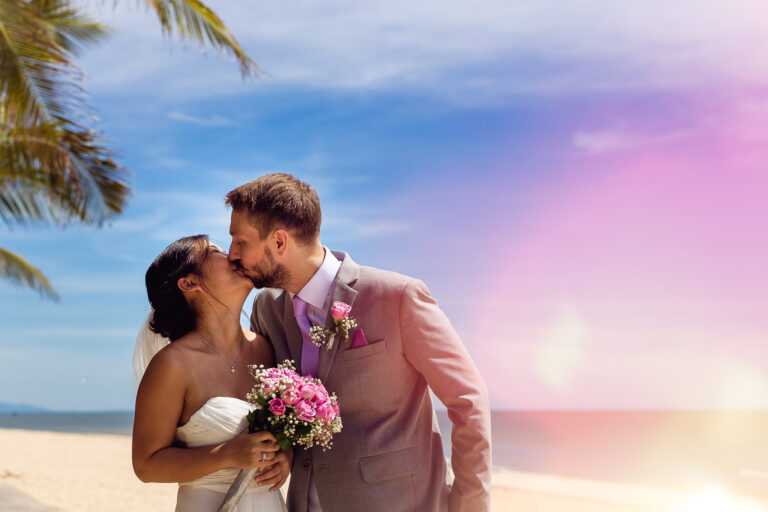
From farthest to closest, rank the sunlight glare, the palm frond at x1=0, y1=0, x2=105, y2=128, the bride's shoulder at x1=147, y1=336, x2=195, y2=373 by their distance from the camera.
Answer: the sunlight glare
the palm frond at x1=0, y1=0, x2=105, y2=128
the bride's shoulder at x1=147, y1=336, x2=195, y2=373

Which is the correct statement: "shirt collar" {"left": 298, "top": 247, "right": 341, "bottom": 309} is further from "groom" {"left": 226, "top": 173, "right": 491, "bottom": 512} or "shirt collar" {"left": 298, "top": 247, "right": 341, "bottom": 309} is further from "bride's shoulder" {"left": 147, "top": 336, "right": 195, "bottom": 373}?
"bride's shoulder" {"left": 147, "top": 336, "right": 195, "bottom": 373}

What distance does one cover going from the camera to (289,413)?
3158mm

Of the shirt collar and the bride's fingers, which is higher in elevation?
the shirt collar

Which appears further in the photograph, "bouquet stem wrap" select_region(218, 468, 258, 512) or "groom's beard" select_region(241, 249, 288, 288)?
"groom's beard" select_region(241, 249, 288, 288)

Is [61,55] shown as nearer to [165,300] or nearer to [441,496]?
[165,300]

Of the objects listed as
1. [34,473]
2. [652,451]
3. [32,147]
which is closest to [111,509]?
[34,473]

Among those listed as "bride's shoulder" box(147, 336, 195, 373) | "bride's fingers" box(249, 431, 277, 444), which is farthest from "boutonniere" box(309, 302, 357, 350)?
"bride's shoulder" box(147, 336, 195, 373)

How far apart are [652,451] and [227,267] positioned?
39154 millimetres

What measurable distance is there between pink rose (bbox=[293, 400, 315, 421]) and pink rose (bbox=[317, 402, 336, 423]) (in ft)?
0.11

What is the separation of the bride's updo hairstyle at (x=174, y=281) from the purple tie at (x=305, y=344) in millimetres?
530

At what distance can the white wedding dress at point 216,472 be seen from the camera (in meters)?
3.37

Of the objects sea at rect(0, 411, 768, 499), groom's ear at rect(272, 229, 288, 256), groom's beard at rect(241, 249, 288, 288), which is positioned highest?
groom's ear at rect(272, 229, 288, 256)

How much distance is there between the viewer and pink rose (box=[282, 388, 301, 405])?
10.2ft

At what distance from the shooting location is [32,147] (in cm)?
947
